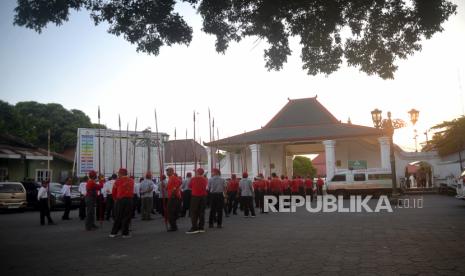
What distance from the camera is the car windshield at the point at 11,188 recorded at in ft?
63.6

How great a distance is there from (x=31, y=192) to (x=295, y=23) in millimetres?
18658

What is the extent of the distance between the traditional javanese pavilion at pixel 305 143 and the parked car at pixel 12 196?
39.2ft

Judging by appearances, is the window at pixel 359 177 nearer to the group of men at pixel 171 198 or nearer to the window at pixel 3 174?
the group of men at pixel 171 198

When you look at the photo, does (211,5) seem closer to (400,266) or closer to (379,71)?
(379,71)

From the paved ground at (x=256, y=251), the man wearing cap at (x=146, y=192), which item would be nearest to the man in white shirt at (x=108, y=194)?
the man wearing cap at (x=146, y=192)

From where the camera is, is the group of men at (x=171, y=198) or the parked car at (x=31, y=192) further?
the parked car at (x=31, y=192)

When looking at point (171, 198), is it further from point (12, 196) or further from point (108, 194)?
point (12, 196)

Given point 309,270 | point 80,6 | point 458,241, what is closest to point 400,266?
point 309,270

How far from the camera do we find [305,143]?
31.0 metres

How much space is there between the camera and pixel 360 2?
319 inches

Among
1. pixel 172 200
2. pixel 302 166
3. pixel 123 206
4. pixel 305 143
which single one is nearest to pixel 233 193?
pixel 172 200

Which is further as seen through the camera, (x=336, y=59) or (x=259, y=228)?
(x=259, y=228)

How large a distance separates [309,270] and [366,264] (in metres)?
0.99

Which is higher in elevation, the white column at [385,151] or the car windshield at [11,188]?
the white column at [385,151]
